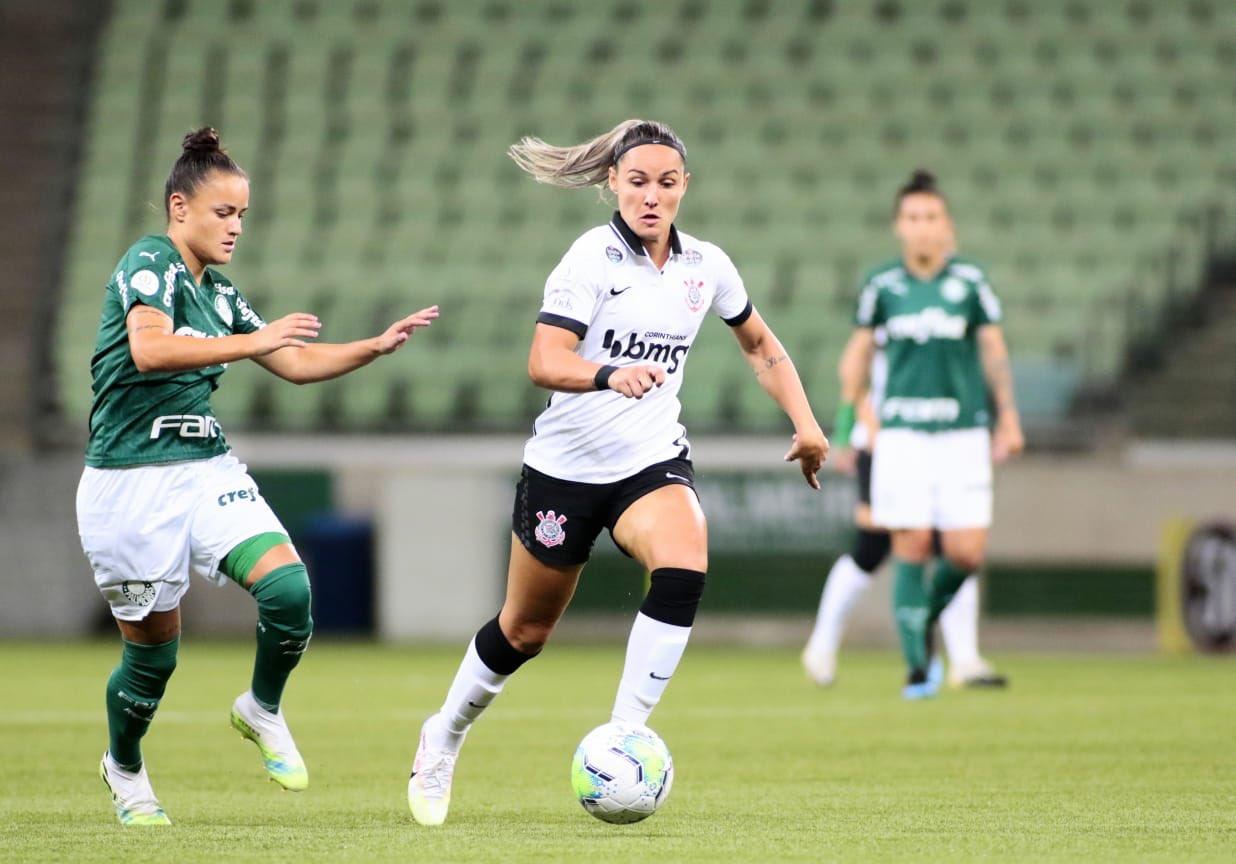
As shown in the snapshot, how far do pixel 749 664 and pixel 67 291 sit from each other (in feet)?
26.3

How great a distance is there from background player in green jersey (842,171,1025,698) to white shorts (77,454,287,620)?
489 cm

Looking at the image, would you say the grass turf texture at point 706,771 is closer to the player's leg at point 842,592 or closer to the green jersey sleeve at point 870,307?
the player's leg at point 842,592

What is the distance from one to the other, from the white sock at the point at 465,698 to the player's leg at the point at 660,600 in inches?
17.2

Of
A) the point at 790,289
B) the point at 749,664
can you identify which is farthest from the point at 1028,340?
the point at 749,664

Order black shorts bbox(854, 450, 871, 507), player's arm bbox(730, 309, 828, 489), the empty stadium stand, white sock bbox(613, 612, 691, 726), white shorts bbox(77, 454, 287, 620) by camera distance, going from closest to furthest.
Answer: white sock bbox(613, 612, 691, 726) → white shorts bbox(77, 454, 287, 620) → player's arm bbox(730, 309, 828, 489) → black shorts bbox(854, 450, 871, 507) → the empty stadium stand

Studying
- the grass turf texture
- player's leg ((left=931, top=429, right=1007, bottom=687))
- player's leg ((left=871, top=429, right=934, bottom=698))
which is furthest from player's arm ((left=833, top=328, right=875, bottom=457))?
the grass turf texture

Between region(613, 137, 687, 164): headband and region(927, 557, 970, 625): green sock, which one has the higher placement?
region(613, 137, 687, 164): headband

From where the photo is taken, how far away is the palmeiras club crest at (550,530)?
5.79 meters

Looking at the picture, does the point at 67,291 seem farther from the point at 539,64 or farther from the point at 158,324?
the point at 158,324

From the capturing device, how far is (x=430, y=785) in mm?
5875

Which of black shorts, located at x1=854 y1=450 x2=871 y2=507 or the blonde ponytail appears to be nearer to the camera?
the blonde ponytail

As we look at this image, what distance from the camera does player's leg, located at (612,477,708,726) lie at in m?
5.65

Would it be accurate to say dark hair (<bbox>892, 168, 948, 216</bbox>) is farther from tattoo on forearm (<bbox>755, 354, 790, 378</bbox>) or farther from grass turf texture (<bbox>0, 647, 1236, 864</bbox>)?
tattoo on forearm (<bbox>755, 354, 790, 378</bbox>)

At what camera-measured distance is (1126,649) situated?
1405cm
